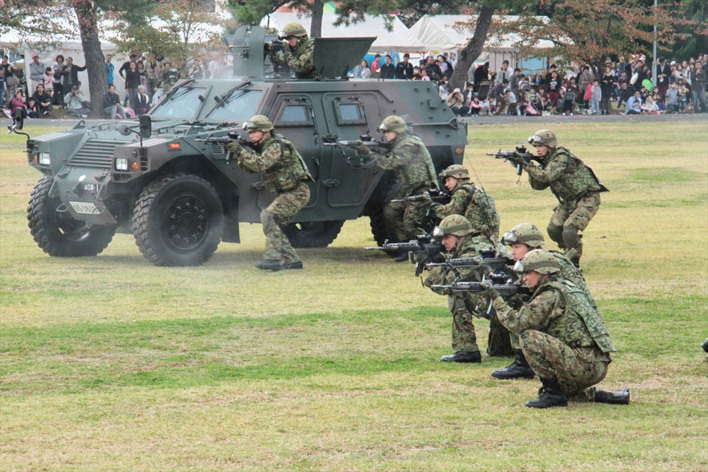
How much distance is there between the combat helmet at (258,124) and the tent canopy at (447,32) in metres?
34.7

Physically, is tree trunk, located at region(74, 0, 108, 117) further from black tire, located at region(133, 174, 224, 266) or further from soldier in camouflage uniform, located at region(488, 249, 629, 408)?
soldier in camouflage uniform, located at region(488, 249, 629, 408)

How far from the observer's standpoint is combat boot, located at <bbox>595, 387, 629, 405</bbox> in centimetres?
847

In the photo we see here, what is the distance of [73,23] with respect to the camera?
38375 mm

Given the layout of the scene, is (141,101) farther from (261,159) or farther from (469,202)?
(469,202)

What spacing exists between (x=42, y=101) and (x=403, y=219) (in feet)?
80.9

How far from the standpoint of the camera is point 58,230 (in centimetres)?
1514

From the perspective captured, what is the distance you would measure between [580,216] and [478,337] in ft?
9.49

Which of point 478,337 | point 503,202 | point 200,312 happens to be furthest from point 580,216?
point 503,202

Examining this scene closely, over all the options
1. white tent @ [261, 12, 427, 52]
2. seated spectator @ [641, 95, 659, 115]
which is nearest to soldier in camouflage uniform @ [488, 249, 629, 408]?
white tent @ [261, 12, 427, 52]

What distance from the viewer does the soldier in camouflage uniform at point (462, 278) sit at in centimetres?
947

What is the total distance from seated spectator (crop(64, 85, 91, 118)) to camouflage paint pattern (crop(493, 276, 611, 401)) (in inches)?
1187

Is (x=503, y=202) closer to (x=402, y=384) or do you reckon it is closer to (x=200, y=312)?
(x=200, y=312)

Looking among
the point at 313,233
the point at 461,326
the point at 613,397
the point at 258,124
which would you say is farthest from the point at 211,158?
the point at 613,397

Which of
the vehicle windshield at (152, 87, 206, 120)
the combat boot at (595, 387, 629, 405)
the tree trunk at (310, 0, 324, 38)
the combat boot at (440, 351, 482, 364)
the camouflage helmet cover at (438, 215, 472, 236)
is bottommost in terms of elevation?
the combat boot at (440, 351, 482, 364)
